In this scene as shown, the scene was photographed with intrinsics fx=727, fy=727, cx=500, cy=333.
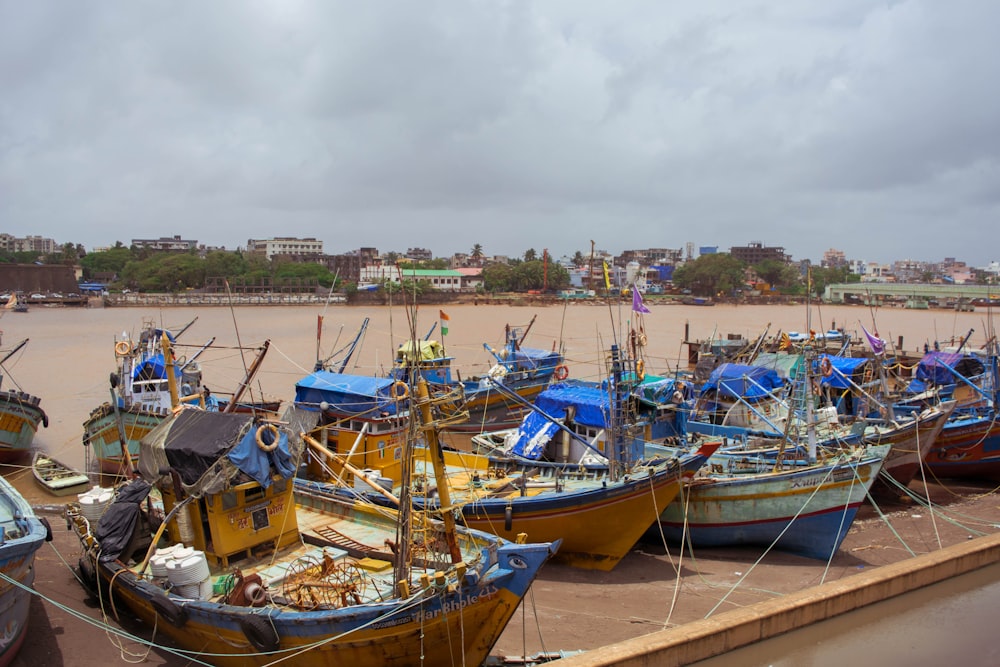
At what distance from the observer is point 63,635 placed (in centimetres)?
1045

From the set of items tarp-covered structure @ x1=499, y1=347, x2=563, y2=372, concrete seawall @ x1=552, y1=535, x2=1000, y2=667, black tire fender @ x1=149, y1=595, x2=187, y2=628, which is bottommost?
concrete seawall @ x1=552, y1=535, x2=1000, y2=667

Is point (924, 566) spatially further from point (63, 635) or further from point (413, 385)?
point (63, 635)

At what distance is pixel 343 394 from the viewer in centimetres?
1762

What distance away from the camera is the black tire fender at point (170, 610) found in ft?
29.2

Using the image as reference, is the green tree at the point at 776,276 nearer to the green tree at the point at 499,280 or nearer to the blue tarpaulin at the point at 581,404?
the green tree at the point at 499,280

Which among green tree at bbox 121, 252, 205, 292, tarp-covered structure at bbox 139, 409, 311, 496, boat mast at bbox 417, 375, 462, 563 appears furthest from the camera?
green tree at bbox 121, 252, 205, 292

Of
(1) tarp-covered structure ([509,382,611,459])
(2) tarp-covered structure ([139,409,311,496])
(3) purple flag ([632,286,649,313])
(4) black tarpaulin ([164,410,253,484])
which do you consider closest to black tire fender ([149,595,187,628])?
(2) tarp-covered structure ([139,409,311,496])

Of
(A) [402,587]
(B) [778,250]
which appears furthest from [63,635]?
(B) [778,250]

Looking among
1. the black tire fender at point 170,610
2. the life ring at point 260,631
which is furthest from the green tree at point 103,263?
the life ring at point 260,631

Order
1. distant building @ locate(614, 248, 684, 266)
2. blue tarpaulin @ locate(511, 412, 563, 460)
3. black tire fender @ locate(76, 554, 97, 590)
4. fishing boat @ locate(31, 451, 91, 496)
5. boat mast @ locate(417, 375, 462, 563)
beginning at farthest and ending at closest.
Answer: distant building @ locate(614, 248, 684, 266) → fishing boat @ locate(31, 451, 91, 496) → blue tarpaulin @ locate(511, 412, 563, 460) → black tire fender @ locate(76, 554, 97, 590) → boat mast @ locate(417, 375, 462, 563)

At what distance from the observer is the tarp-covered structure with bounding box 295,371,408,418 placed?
674 inches

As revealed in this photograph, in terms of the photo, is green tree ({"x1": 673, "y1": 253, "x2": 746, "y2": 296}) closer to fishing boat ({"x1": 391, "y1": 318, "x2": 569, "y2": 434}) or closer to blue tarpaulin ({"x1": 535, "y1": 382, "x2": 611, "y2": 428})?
fishing boat ({"x1": 391, "y1": 318, "x2": 569, "y2": 434})

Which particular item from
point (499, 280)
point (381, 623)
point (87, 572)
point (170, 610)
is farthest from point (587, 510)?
point (499, 280)

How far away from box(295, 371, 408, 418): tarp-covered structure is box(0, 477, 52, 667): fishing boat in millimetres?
7282
